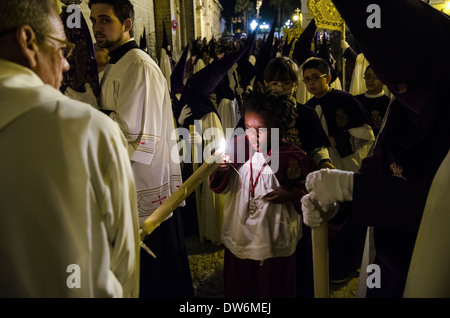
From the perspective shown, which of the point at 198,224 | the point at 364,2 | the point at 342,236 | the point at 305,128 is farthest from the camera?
the point at 198,224

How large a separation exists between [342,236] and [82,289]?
303 centimetres

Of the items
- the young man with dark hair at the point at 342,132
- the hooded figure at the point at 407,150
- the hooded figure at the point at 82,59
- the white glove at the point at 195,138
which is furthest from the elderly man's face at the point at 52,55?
the white glove at the point at 195,138

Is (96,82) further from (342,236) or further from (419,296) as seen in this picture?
(342,236)

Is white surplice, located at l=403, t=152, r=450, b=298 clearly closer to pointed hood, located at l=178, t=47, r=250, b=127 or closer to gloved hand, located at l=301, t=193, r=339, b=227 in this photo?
gloved hand, located at l=301, t=193, r=339, b=227

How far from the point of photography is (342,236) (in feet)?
11.5

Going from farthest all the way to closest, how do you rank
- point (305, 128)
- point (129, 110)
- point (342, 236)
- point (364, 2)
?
1. point (342, 236)
2. point (305, 128)
3. point (129, 110)
4. point (364, 2)

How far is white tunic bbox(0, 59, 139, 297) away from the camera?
3.18 ft

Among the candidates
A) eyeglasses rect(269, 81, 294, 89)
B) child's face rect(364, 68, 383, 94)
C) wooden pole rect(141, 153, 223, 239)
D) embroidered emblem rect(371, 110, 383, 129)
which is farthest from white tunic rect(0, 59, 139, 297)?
child's face rect(364, 68, 383, 94)

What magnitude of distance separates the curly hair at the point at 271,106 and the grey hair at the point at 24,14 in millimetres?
1521

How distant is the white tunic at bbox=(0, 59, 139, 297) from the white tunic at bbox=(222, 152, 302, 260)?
1415 mm

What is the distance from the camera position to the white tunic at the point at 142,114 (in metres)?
2.41

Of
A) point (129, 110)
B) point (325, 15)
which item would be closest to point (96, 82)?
point (129, 110)

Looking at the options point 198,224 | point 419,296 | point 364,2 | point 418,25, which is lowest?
point 198,224

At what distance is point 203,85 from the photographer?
3.97 m
